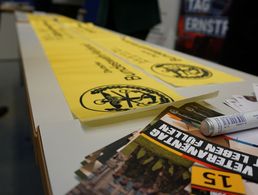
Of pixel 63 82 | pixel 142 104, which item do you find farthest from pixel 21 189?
pixel 142 104

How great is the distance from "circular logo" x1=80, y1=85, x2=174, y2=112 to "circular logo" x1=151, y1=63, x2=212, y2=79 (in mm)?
155

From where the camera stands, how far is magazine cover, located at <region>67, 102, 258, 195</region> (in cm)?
26

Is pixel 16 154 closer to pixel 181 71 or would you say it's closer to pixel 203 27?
pixel 181 71

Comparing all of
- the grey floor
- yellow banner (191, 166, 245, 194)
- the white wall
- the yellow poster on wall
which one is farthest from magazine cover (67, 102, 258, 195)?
the white wall

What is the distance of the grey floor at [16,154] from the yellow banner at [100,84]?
38 cm

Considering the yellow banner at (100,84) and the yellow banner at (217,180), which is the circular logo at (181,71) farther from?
the yellow banner at (217,180)

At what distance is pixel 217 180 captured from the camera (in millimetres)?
279

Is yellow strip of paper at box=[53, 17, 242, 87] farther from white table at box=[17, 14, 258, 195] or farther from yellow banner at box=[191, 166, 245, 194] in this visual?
yellow banner at box=[191, 166, 245, 194]

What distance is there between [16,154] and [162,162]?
1184 millimetres

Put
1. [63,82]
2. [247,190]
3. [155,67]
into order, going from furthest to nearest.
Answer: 1. [155,67]
2. [63,82]
3. [247,190]

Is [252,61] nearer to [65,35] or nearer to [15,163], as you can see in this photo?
[65,35]

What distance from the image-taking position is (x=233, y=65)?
3.85 feet

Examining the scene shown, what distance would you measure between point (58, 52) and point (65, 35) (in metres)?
0.37

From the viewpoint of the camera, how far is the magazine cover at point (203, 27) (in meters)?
2.12
